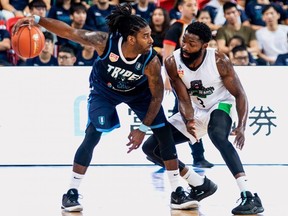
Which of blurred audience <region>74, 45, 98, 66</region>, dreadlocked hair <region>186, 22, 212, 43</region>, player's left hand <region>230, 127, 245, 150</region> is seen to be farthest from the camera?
blurred audience <region>74, 45, 98, 66</region>

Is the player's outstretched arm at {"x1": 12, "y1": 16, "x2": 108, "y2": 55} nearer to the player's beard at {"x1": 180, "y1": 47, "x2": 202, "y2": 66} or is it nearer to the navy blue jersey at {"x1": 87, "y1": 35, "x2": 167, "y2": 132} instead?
the navy blue jersey at {"x1": 87, "y1": 35, "x2": 167, "y2": 132}

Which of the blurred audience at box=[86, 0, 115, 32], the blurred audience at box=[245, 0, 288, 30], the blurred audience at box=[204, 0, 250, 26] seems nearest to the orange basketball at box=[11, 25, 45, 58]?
the blurred audience at box=[86, 0, 115, 32]

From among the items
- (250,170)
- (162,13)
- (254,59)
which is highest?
(162,13)

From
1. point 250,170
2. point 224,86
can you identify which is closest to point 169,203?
point 224,86

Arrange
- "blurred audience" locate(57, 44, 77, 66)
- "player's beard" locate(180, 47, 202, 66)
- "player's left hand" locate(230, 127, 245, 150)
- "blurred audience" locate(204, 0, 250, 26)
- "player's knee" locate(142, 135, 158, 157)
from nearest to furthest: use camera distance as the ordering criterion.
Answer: "player's left hand" locate(230, 127, 245, 150)
"player's beard" locate(180, 47, 202, 66)
"player's knee" locate(142, 135, 158, 157)
"blurred audience" locate(57, 44, 77, 66)
"blurred audience" locate(204, 0, 250, 26)

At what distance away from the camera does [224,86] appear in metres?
6.61

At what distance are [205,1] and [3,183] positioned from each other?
18.9 ft

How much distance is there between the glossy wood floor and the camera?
631 cm

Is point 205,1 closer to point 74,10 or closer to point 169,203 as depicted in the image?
point 74,10

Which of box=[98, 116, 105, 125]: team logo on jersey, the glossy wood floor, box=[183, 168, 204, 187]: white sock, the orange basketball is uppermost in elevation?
the orange basketball

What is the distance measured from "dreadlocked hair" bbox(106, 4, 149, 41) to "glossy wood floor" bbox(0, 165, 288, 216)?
1.46 meters

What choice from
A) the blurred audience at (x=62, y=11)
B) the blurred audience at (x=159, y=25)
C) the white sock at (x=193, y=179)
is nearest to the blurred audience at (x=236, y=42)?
the blurred audience at (x=159, y=25)

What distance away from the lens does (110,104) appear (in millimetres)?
6543

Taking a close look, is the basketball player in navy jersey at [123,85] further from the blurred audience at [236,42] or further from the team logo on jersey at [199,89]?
the blurred audience at [236,42]
